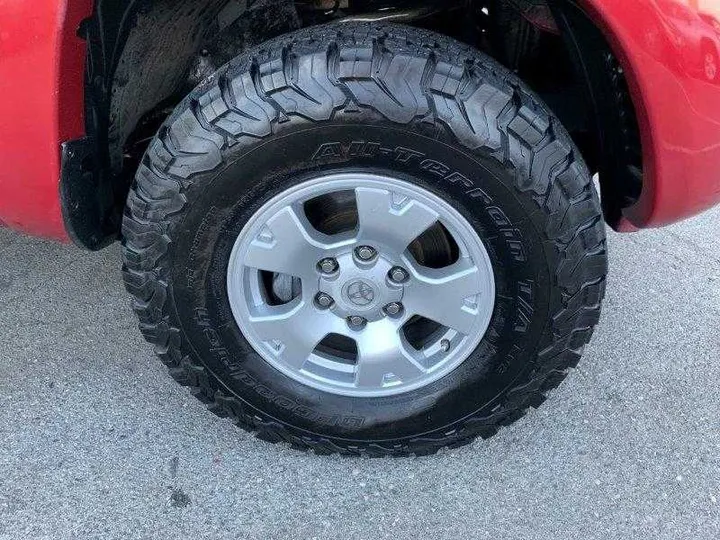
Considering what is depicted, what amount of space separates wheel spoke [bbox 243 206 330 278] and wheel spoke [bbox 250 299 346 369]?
0.13m

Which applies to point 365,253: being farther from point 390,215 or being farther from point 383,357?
point 383,357

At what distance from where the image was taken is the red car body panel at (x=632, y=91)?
1447mm

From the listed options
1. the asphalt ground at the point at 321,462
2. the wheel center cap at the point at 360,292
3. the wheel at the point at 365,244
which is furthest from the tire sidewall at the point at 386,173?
the wheel center cap at the point at 360,292

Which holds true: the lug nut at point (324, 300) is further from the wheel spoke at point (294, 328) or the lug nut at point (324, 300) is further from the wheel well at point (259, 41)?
the wheel well at point (259, 41)

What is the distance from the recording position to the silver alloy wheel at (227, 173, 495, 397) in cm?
167

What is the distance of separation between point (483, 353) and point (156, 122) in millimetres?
1249

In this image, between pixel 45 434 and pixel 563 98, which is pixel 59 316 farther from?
pixel 563 98

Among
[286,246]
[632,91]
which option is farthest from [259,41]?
[632,91]

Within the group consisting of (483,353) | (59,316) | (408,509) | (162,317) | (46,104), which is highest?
(46,104)

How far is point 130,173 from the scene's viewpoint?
2.06 metres

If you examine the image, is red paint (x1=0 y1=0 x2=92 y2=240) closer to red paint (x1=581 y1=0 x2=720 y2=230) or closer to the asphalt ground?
the asphalt ground

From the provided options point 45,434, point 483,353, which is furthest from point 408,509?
point 45,434

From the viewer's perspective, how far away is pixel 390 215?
1.67 meters

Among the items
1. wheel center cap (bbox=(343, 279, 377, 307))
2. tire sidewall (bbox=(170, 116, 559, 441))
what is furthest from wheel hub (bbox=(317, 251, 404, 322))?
tire sidewall (bbox=(170, 116, 559, 441))
